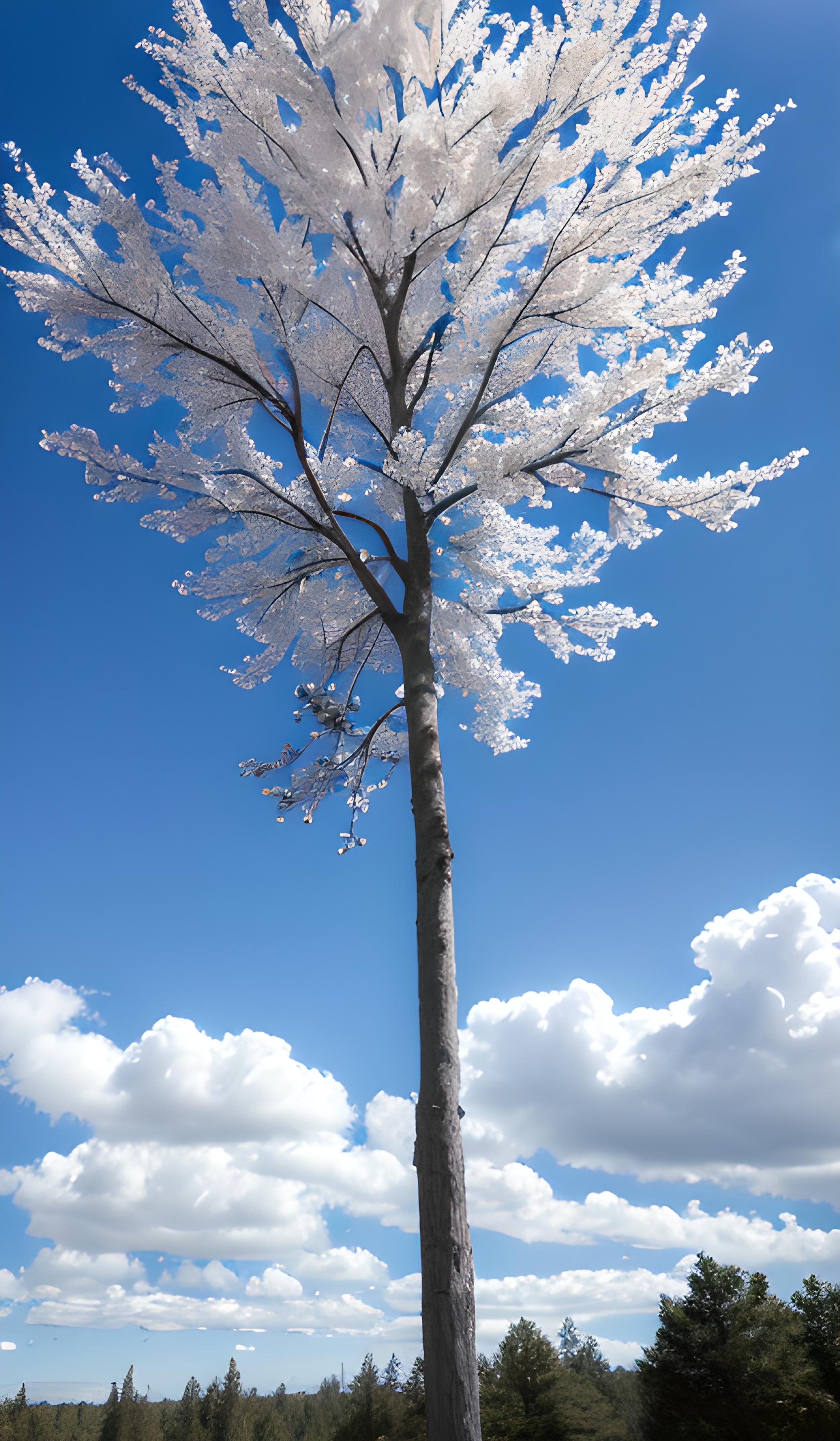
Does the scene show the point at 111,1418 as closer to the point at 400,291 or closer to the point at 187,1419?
the point at 187,1419

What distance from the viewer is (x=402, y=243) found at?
4.51 metres

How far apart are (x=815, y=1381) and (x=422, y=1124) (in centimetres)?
2296

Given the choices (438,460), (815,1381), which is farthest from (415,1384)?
(438,460)

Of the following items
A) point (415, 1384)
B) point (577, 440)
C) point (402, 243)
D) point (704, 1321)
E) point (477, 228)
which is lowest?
point (415, 1384)

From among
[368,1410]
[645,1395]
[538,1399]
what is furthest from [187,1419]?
[645,1395]

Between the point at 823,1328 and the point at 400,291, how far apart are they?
26409mm

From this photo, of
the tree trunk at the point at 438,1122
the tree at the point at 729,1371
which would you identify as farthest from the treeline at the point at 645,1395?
the tree trunk at the point at 438,1122

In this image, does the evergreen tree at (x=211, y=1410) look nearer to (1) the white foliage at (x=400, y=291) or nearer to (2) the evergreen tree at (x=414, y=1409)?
(2) the evergreen tree at (x=414, y=1409)

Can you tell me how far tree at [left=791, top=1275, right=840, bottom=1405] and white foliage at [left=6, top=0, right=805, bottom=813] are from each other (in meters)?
22.9

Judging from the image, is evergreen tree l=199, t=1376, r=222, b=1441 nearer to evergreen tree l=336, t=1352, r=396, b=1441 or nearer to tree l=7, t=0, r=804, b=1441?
evergreen tree l=336, t=1352, r=396, b=1441

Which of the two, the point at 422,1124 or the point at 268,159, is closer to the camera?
the point at 422,1124

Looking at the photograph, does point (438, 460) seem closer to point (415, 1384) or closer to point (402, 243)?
point (402, 243)

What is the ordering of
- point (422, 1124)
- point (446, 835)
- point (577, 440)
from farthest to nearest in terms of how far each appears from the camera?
1. point (577, 440)
2. point (446, 835)
3. point (422, 1124)

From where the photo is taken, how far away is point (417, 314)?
5246 mm
